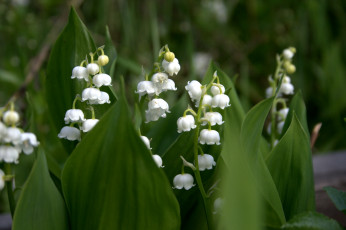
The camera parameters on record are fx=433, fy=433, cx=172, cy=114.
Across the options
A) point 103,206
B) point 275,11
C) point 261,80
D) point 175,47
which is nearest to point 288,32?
point 275,11

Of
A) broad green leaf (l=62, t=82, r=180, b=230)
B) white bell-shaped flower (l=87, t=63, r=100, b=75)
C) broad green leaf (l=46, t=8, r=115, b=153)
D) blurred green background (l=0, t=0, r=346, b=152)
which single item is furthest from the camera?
blurred green background (l=0, t=0, r=346, b=152)

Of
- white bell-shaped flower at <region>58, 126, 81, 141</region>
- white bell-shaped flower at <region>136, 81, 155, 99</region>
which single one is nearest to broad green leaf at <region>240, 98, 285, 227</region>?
white bell-shaped flower at <region>136, 81, 155, 99</region>

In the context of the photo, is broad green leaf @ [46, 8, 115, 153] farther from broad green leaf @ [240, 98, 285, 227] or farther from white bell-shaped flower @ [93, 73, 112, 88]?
broad green leaf @ [240, 98, 285, 227]

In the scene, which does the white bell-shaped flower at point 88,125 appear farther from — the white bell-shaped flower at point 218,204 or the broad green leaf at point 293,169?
the broad green leaf at point 293,169

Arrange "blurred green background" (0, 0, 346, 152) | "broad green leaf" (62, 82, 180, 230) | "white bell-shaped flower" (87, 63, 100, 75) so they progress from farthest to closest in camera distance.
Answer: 1. "blurred green background" (0, 0, 346, 152)
2. "white bell-shaped flower" (87, 63, 100, 75)
3. "broad green leaf" (62, 82, 180, 230)

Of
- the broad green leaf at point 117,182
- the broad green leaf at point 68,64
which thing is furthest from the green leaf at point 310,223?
the broad green leaf at point 68,64

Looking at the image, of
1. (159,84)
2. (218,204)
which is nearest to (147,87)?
(159,84)

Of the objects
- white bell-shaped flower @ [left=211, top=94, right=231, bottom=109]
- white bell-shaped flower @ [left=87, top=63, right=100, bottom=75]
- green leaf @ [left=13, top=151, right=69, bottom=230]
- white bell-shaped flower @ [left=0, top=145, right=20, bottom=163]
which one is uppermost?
white bell-shaped flower @ [left=87, top=63, right=100, bottom=75]

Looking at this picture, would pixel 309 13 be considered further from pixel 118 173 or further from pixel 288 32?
pixel 118 173
